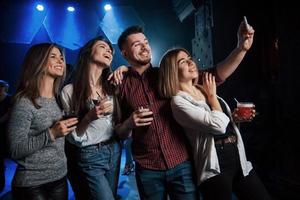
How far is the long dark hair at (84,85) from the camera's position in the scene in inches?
69.5

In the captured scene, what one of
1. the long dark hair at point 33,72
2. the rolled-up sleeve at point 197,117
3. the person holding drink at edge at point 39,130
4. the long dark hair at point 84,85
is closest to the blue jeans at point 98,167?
the person holding drink at edge at point 39,130

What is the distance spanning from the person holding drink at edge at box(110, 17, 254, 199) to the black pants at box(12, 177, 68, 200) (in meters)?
0.49

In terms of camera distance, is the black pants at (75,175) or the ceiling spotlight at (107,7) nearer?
the black pants at (75,175)

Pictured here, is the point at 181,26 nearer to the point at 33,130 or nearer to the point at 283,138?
the point at 283,138

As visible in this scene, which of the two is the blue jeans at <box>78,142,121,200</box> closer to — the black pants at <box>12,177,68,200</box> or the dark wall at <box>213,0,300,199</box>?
the black pants at <box>12,177,68,200</box>

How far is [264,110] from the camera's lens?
4.33 m

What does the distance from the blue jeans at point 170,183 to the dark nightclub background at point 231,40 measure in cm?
244

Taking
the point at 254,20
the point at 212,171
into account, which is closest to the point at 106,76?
the point at 212,171

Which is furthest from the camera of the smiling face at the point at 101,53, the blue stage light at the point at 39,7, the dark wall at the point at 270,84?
the blue stage light at the point at 39,7

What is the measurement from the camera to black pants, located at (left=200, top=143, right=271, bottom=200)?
1480mm

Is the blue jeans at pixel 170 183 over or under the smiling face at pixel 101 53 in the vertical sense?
under

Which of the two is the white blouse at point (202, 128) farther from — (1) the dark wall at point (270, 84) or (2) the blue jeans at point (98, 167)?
(1) the dark wall at point (270, 84)

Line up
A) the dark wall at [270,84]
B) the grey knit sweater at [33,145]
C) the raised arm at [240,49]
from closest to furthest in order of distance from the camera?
the grey knit sweater at [33,145] → the raised arm at [240,49] → the dark wall at [270,84]

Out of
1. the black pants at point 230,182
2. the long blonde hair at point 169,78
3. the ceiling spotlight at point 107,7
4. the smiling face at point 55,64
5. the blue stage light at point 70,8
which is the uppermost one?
the blue stage light at point 70,8
